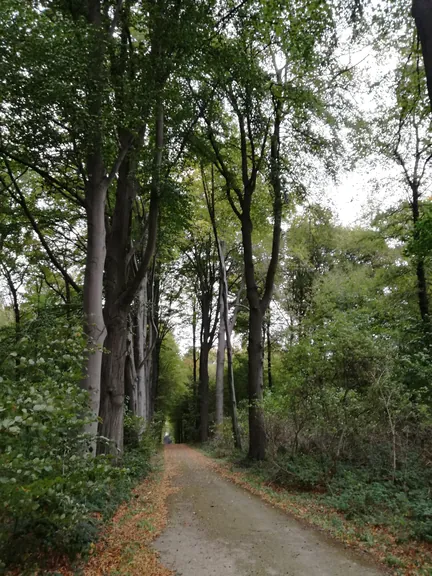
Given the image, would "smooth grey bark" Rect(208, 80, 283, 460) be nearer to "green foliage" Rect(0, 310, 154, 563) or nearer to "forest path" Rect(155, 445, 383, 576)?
"forest path" Rect(155, 445, 383, 576)

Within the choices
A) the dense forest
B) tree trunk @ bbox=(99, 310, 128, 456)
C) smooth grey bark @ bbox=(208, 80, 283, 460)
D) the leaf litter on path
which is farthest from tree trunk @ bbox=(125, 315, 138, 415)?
the leaf litter on path

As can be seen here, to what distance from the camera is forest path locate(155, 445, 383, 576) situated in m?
4.25

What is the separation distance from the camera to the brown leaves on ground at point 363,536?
427cm

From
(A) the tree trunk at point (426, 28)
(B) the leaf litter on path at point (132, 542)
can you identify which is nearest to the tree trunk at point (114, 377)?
(B) the leaf litter on path at point (132, 542)

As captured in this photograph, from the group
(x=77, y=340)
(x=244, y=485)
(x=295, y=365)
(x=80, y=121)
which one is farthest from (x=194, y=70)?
(x=244, y=485)

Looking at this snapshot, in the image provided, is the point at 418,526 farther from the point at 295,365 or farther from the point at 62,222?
the point at 62,222

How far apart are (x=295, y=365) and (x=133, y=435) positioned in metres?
5.96

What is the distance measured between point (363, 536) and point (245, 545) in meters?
1.62

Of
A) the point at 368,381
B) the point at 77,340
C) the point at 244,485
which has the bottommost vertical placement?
the point at 244,485

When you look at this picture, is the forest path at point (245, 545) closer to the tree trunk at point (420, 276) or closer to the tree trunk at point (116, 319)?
the tree trunk at point (116, 319)

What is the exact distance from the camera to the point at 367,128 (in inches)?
410

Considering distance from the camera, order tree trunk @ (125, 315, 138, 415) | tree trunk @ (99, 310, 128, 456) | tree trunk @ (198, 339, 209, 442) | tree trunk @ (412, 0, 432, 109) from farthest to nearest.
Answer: tree trunk @ (198, 339, 209, 442) → tree trunk @ (125, 315, 138, 415) → tree trunk @ (99, 310, 128, 456) → tree trunk @ (412, 0, 432, 109)

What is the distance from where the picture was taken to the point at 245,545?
4988mm

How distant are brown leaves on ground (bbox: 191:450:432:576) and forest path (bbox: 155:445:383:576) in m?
0.20
